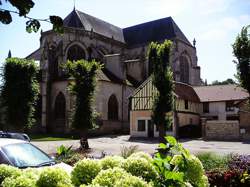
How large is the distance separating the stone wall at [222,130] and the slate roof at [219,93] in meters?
7.61

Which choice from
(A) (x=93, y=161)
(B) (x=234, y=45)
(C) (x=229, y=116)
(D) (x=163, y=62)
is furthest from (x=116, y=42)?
(A) (x=93, y=161)

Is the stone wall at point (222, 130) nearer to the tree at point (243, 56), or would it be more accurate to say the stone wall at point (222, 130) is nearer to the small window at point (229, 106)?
the small window at point (229, 106)

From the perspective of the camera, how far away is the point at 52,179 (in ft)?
9.68

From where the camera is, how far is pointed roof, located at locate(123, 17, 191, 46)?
49.4 m

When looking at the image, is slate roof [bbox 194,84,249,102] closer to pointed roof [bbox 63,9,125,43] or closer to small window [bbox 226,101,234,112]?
small window [bbox 226,101,234,112]

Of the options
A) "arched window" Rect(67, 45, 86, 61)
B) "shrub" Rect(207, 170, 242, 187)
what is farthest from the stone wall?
"shrub" Rect(207, 170, 242, 187)

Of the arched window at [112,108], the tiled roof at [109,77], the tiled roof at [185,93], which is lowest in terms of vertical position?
the arched window at [112,108]

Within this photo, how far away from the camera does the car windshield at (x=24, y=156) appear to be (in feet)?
22.8

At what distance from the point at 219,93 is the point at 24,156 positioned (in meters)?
35.5

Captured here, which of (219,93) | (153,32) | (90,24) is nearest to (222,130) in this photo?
(219,93)

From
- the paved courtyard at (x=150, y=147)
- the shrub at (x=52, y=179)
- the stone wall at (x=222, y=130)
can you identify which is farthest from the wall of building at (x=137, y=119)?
the shrub at (x=52, y=179)

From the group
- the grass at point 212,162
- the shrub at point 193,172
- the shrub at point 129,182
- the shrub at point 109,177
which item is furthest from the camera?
the grass at point 212,162

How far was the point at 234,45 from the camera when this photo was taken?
16.9 meters

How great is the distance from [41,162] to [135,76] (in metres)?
39.3
